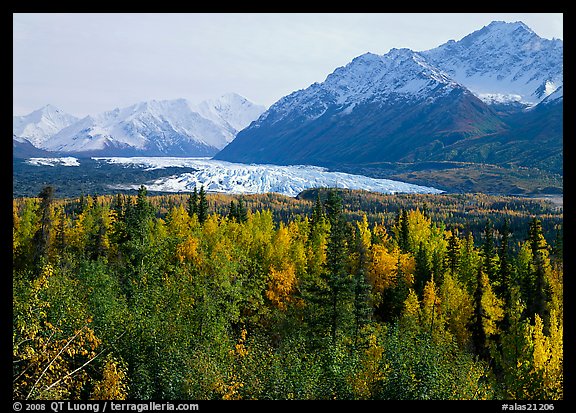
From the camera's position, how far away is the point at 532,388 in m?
38.2

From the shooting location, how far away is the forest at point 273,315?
2800cm

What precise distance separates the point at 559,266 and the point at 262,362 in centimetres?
5361

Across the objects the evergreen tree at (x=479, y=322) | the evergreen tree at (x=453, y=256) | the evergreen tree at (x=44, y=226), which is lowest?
the evergreen tree at (x=479, y=322)

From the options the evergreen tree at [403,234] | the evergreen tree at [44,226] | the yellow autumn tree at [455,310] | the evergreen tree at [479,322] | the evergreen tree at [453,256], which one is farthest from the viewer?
the evergreen tree at [403,234]

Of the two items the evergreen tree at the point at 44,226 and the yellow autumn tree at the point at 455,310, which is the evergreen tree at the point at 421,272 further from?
the evergreen tree at the point at 44,226

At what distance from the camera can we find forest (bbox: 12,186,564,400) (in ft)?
91.9

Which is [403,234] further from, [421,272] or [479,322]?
[479,322]

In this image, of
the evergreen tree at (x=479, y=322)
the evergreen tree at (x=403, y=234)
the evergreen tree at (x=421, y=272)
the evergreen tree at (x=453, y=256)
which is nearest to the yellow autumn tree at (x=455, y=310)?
the evergreen tree at (x=479, y=322)

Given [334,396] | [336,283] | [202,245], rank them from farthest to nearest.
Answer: [202,245], [336,283], [334,396]

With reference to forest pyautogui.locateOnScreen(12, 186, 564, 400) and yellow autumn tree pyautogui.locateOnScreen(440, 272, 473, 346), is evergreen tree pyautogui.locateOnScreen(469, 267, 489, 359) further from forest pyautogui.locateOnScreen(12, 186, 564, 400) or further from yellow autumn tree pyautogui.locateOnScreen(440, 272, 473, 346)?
yellow autumn tree pyautogui.locateOnScreen(440, 272, 473, 346)

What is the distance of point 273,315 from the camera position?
55969 mm
